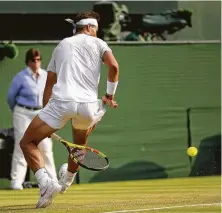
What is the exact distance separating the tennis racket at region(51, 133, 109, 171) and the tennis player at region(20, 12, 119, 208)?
0.24 metres

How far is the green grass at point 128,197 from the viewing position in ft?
27.3

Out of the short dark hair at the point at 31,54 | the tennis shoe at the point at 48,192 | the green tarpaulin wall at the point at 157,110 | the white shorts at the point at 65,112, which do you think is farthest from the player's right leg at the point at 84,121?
the green tarpaulin wall at the point at 157,110

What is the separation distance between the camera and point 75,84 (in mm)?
8578

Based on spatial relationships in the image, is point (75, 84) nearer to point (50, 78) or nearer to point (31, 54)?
point (50, 78)

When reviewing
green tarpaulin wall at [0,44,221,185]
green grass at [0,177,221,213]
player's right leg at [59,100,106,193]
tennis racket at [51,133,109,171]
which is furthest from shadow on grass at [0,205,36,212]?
green tarpaulin wall at [0,44,221,185]

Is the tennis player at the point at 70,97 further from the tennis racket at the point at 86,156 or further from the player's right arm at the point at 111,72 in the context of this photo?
the tennis racket at the point at 86,156

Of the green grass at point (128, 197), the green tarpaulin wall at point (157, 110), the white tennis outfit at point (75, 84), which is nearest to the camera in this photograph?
the green grass at point (128, 197)

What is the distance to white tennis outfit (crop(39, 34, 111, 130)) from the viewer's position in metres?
8.55

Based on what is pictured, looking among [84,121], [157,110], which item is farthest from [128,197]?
[157,110]

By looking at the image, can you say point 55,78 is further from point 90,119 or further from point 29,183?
point 29,183

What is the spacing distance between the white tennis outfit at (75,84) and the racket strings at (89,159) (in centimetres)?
37

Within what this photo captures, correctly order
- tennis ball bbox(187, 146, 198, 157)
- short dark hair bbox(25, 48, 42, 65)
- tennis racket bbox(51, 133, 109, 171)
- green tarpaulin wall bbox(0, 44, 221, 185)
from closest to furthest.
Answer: tennis racket bbox(51, 133, 109, 171)
short dark hair bbox(25, 48, 42, 65)
tennis ball bbox(187, 146, 198, 157)
green tarpaulin wall bbox(0, 44, 221, 185)

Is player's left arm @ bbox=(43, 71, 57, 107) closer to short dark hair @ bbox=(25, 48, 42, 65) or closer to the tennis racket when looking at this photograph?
the tennis racket

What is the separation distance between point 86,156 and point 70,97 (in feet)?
2.60
